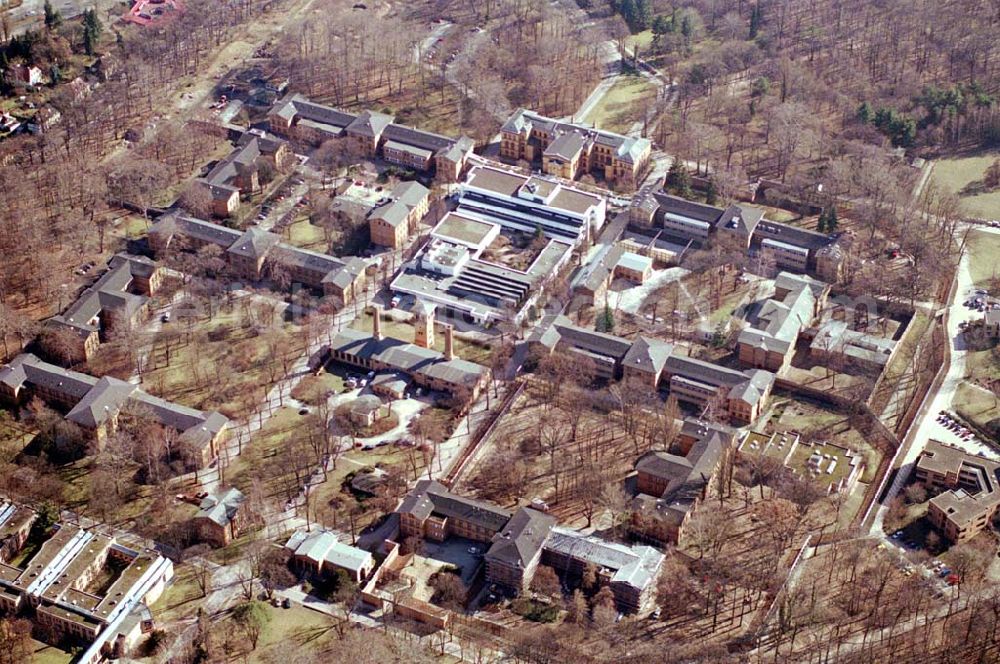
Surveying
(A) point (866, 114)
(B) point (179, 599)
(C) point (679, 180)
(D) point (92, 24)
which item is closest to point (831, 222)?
(C) point (679, 180)

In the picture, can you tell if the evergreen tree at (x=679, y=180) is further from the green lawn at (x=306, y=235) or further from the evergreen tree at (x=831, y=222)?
the green lawn at (x=306, y=235)

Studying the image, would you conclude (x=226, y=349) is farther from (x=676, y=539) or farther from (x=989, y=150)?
(x=989, y=150)

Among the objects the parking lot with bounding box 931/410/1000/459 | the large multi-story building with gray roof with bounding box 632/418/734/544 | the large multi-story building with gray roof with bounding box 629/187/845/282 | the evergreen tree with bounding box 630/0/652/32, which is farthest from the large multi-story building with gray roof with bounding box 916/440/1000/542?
the evergreen tree with bounding box 630/0/652/32

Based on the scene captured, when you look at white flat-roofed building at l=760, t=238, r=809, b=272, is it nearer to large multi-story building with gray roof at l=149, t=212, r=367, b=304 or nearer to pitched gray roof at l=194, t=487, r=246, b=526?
large multi-story building with gray roof at l=149, t=212, r=367, b=304

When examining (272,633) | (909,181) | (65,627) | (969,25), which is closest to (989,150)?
(909,181)

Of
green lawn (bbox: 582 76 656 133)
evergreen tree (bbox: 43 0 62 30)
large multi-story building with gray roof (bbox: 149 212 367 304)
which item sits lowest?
large multi-story building with gray roof (bbox: 149 212 367 304)
